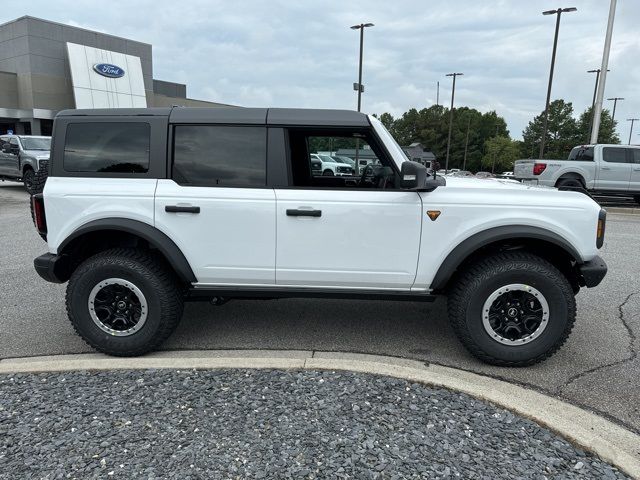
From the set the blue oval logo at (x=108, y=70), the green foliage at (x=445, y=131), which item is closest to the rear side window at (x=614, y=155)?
the blue oval logo at (x=108, y=70)

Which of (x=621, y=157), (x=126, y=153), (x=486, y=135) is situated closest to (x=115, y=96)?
(x=621, y=157)

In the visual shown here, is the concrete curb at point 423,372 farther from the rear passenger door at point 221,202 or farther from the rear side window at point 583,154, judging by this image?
the rear side window at point 583,154

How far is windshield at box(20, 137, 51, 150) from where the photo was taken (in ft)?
A: 50.1

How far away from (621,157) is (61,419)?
1602 cm

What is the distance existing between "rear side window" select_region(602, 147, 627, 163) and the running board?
13.6 metres

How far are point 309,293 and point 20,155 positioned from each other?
1521cm

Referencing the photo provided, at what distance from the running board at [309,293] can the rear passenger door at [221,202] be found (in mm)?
93

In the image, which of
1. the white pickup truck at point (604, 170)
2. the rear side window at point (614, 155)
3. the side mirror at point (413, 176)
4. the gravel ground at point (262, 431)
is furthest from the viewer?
the rear side window at point (614, 155)

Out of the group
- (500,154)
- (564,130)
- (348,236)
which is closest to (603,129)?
(564,130)

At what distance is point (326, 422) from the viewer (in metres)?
2.59

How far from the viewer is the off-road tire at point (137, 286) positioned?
3.39 m

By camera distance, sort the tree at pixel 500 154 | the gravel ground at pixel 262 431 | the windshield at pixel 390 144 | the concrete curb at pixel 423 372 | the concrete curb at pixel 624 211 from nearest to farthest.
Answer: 1. the gravel ground at pixel 262 431
2. the concrete curb at pixel 423 372
3. the windshield at pixel 390 144
4. the concrete curb at pixel 624 211
5. the tree at pixel 500 154

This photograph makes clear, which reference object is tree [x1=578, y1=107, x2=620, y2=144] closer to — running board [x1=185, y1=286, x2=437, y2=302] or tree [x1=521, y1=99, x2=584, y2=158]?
tree [x1=521, y1=99, x2=584, y2=158]

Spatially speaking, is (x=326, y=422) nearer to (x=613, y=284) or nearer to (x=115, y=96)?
(x=613, y=284)
